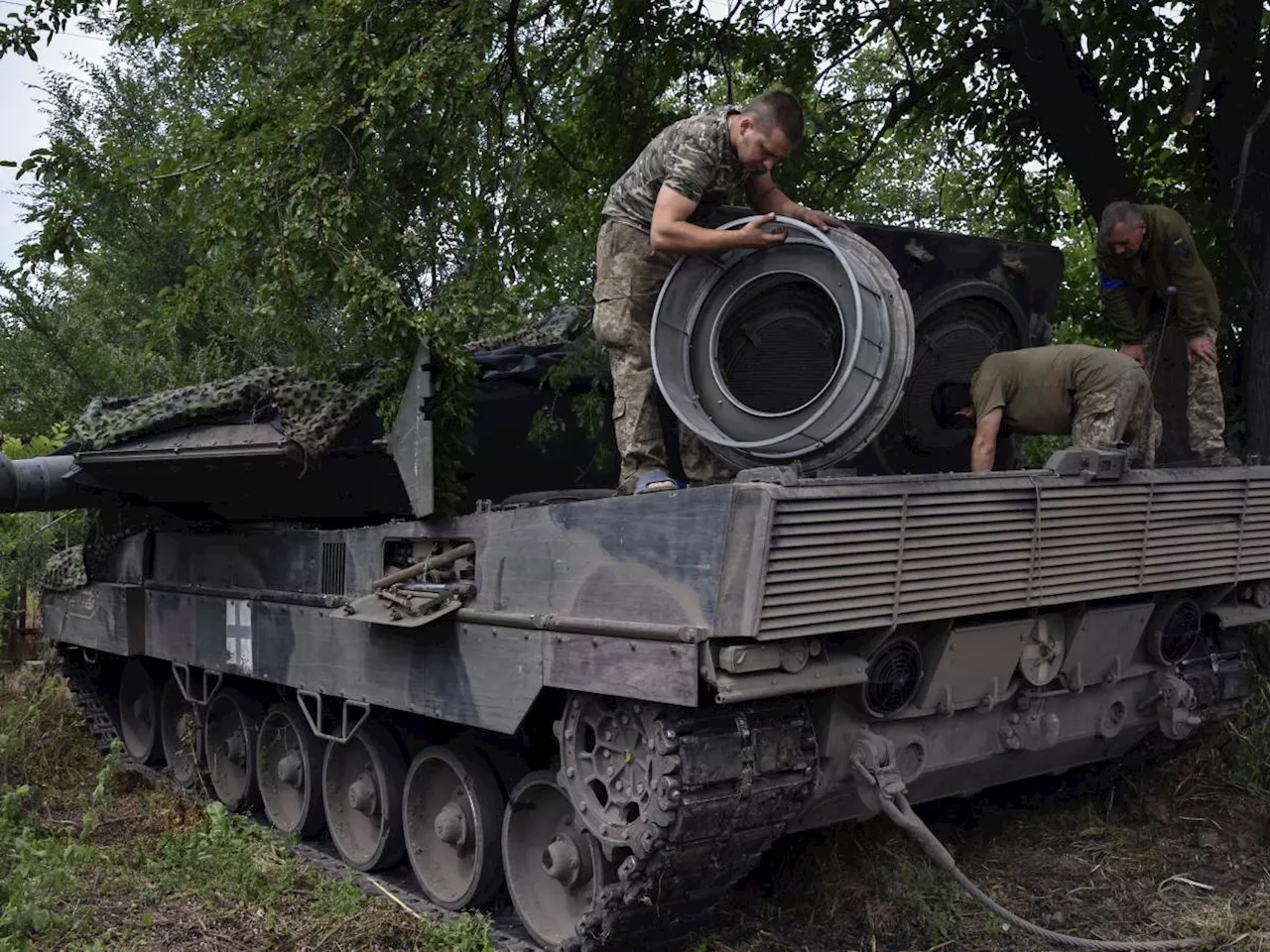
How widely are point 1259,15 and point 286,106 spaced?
5.02 m

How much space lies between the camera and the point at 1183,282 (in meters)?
6.77

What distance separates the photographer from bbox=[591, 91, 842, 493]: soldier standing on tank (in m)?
5.23

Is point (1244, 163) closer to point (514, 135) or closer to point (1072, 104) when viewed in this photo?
point (1072, 104)

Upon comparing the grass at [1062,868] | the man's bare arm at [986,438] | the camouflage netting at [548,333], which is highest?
the camouflage netting at [548,333]

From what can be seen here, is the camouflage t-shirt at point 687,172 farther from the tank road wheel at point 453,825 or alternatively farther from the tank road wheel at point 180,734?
the tank road wheel at point 180,734

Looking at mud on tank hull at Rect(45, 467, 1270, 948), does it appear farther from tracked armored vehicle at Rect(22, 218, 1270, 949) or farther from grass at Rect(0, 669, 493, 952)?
grass at Rect(0, 669, 493, 952)

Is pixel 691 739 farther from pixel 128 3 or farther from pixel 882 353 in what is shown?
pixel 128 3

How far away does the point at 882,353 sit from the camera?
4.90 m

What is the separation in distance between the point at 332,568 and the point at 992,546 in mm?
2917

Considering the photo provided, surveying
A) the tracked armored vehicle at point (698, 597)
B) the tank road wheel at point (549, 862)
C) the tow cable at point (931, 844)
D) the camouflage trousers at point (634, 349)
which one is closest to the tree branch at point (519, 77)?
the tracked armored vehicle at point (698, 597)

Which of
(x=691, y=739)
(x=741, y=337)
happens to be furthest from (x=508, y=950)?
(x=741, y=337)

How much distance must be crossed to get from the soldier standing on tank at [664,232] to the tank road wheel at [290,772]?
265cm

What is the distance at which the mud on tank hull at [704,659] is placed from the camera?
448cm

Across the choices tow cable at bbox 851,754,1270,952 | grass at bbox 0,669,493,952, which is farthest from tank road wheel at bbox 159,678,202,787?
tow cable at bbox 851,754,1270,952
